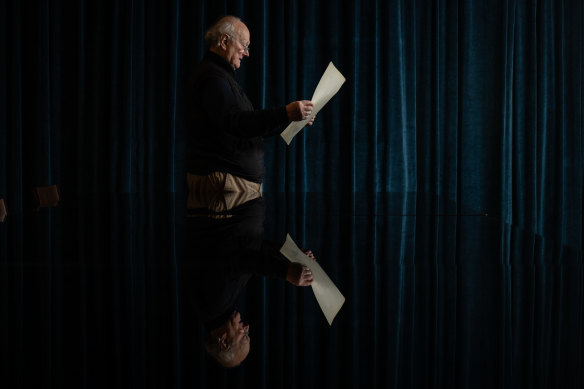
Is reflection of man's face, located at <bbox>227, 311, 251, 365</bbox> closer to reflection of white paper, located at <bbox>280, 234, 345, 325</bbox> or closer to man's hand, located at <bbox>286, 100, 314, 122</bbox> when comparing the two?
reflection of white paper, located at <bbox>280, 234, 345, 325</bbox>

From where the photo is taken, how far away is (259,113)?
7.08 feet

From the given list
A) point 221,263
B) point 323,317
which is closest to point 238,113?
point 221,263

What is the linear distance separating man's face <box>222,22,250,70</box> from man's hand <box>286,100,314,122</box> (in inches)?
13.8

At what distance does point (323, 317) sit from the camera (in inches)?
31.9

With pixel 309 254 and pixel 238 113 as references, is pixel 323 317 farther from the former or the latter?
pixel 238 113

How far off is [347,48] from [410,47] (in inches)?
18.0

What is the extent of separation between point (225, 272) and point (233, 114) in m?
1.25

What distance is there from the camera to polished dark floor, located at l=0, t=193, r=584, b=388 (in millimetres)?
640

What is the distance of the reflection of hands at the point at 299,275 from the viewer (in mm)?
976

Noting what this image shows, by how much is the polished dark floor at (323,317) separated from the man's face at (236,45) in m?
1.15

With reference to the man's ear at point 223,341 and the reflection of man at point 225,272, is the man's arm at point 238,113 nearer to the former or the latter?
the reflection of man at point 225,272

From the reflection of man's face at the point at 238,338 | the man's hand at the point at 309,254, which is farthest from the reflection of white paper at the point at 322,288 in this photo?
the reflection of man's face at the point at 238,338

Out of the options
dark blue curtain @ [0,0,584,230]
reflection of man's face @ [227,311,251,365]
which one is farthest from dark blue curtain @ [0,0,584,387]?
reflection of man's face @ [227,311,251,365]

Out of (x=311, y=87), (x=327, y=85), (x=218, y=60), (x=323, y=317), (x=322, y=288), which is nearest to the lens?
(x=323, y=317)
